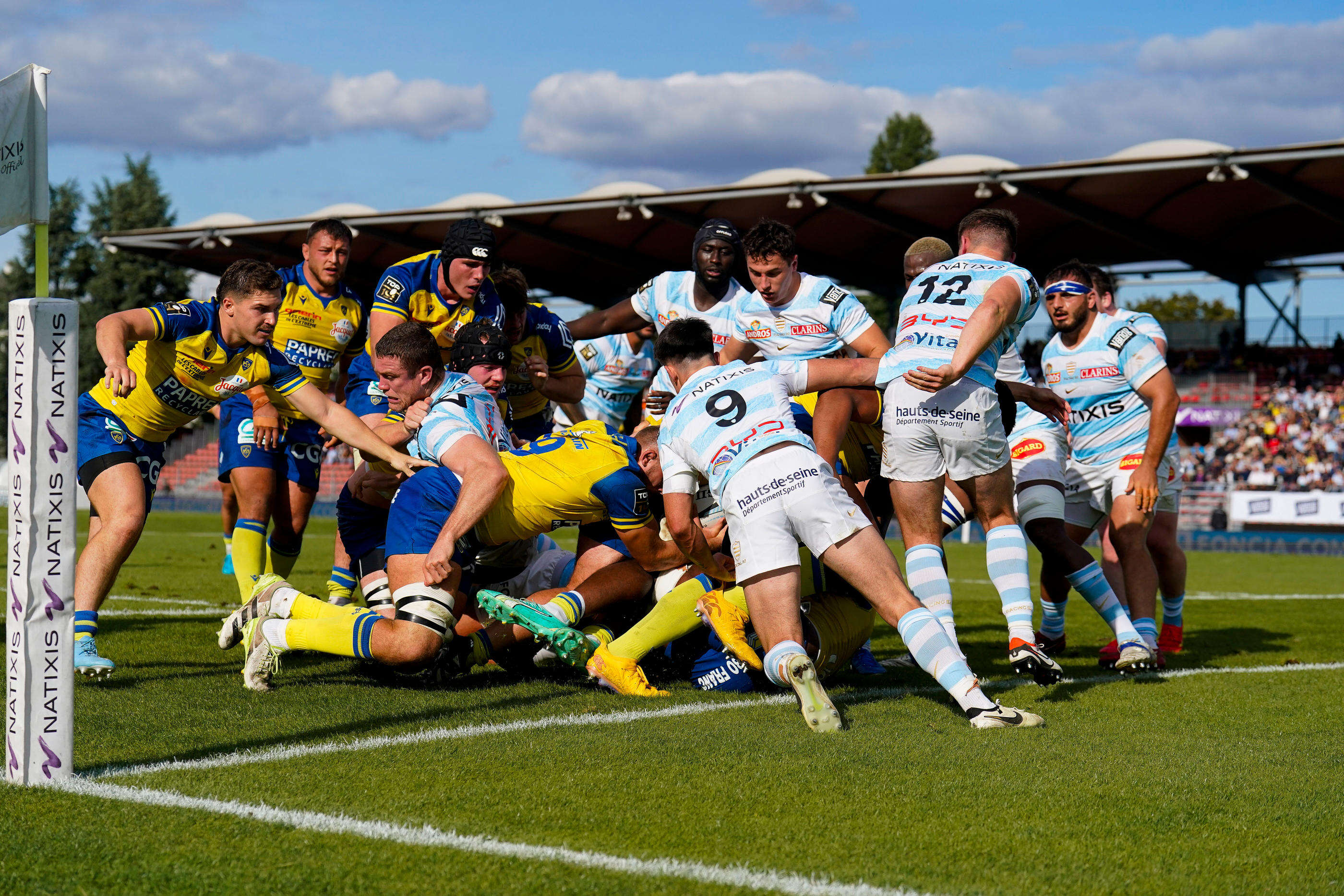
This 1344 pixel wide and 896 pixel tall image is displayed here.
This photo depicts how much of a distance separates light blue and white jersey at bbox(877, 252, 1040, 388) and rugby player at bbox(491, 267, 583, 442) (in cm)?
255

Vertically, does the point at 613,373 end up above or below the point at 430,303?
below

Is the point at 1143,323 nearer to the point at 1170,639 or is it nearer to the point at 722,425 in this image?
the point at 1170,639

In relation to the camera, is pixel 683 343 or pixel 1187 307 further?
pixel 1187 307

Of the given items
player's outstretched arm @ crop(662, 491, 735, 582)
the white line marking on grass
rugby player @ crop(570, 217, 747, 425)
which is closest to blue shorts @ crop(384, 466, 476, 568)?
player's outstretched arm @ crop(662, 491, 735, 582)

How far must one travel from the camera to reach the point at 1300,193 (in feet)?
77.7

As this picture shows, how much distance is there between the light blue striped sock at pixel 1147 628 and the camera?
7.13 metres

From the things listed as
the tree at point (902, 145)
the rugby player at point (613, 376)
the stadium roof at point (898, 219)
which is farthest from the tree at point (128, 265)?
the rugby player at point (613, 376)

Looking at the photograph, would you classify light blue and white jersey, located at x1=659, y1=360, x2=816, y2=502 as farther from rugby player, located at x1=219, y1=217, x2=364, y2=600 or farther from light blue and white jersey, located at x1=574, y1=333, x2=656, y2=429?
light blue and white jersey, located at x1=574, y1=333, x2=656, y2=429

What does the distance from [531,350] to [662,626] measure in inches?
105

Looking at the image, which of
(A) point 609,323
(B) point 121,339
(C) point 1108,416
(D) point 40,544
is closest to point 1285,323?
(C) point 1108,416

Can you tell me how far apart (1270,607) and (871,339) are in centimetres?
654

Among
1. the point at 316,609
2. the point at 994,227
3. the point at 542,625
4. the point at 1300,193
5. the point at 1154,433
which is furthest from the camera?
the point at 1300,193

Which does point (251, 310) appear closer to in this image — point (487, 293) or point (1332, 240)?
point (487, 293)

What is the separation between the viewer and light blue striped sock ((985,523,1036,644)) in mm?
5539
